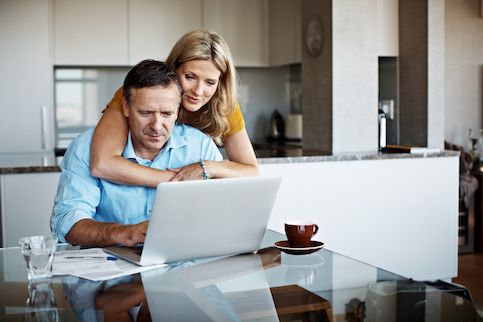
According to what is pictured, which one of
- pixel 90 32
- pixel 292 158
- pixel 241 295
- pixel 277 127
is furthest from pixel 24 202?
pixel 277 127

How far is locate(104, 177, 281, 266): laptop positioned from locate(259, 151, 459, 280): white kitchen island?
190 cm

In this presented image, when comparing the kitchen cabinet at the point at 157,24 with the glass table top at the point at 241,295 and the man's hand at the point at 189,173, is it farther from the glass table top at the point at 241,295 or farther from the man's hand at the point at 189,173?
the glass table top at the point at 241,295

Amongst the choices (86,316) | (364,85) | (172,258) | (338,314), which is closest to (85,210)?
(172,258)

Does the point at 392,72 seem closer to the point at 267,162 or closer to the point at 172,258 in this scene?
the point at 267,162

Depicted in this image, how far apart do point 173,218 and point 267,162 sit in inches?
80.6

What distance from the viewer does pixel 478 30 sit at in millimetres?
6047

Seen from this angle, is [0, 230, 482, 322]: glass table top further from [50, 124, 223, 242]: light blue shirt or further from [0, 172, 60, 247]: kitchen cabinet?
[0, 172, 60, 247]: kitchen cabinet

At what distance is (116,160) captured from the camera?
204cm

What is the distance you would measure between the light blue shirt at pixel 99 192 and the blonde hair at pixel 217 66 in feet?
0.42

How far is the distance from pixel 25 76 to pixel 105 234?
11.8 ft

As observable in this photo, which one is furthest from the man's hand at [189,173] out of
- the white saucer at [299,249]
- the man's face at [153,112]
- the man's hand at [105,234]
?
the white saucer at [299,249]

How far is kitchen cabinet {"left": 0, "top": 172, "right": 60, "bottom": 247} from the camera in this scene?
3.44m

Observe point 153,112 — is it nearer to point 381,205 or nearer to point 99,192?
point 99,192

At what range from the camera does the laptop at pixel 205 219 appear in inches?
61.9
